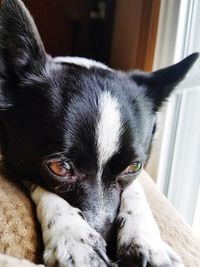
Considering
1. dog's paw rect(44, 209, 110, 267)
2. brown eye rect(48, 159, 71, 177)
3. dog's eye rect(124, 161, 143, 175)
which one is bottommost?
dog's paw rect(44, 209, 110, 267)

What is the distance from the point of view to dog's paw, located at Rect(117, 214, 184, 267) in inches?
38.9

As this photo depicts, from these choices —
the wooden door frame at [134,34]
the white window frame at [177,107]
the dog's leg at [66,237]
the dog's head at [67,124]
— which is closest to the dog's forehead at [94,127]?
the dog's head at [67,124]

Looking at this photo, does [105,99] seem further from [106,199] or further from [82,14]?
[82,14]

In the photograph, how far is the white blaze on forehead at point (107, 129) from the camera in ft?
3.76

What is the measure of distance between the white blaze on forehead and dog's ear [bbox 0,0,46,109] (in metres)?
0.25

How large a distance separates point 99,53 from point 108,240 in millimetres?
2831

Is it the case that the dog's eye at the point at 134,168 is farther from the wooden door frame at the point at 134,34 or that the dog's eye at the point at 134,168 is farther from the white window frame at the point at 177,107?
the wooden door frame at the point at 134,34

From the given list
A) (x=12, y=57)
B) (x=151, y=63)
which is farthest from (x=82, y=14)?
(x=12, y=57)

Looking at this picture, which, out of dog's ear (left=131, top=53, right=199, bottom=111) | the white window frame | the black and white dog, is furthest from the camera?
the white window frame

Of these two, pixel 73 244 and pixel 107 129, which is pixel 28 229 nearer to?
pixel 73 244

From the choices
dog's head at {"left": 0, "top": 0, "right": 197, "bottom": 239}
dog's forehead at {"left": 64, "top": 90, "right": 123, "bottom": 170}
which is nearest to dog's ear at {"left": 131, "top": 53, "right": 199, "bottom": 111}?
dog's head at {"left": 0, "top": 0, "right": 197, "bottom": 239}

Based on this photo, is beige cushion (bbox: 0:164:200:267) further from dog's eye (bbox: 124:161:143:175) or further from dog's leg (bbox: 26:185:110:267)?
dog's eye (bbox: 124:161:143:175)

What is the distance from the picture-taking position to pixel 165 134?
2168 millimetres

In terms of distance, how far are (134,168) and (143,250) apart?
0.30 meters
